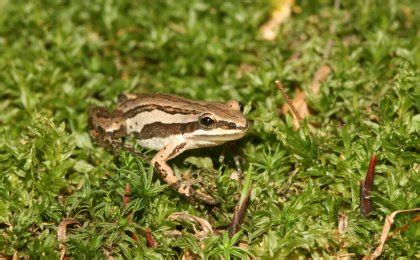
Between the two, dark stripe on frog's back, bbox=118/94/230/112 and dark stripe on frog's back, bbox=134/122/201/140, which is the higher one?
dark stripe on frog's back, bbox=118/94/230/112

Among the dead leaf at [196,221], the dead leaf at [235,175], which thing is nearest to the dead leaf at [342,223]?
the dead leaf at [235,175]

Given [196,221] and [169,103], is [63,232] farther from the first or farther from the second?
[169,103]

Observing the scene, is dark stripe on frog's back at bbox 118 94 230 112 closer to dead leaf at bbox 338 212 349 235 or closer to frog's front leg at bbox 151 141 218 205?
frog's front leg at bbox 151 141 218 205

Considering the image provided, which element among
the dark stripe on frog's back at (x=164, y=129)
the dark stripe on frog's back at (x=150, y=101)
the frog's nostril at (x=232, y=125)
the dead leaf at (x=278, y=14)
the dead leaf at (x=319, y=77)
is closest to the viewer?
the frog's nostril at (x=232, y=125)

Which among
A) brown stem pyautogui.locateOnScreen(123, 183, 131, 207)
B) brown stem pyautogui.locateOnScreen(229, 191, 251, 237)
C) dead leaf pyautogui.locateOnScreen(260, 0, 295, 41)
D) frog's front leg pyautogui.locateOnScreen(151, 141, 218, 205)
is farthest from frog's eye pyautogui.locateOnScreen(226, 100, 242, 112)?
dead leaf pyautogui.locateOnScreen(260, 0, 295, 41)

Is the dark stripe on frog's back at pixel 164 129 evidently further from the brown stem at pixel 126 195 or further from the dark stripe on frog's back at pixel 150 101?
the brown stem at pixel 126 195

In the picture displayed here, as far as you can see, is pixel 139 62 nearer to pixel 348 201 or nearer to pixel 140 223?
pixel 140 223

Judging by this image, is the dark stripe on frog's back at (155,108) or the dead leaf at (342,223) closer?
the dead leaf at (342,223)
